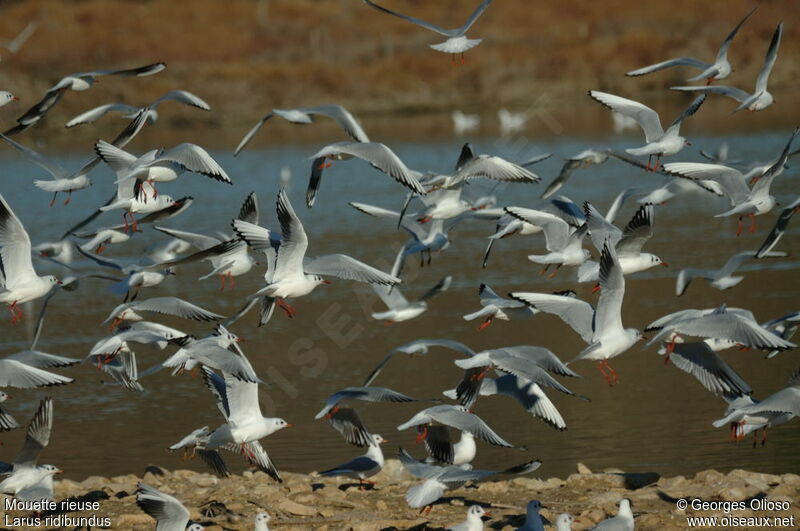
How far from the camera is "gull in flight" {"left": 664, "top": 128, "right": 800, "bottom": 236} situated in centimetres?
1074

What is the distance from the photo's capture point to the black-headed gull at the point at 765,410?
843 centimetres

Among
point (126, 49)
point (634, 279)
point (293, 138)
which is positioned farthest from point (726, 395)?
point (126, 49)

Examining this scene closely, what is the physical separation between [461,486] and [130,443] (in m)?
3.77

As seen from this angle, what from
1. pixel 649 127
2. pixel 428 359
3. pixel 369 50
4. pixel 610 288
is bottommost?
pixel 369 50

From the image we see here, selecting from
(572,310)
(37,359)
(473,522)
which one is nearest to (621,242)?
(572,310)

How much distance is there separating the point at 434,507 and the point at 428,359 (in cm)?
558

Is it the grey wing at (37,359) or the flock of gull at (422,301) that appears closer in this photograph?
the flock of gull at (422,301)

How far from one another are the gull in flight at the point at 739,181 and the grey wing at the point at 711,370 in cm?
177

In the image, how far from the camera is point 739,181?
11367 millimetres

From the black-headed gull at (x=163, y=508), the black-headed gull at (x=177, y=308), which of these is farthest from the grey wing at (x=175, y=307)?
the black-headed gull at (x=163, y=508)

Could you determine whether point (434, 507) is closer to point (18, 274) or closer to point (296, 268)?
point (296, 268)

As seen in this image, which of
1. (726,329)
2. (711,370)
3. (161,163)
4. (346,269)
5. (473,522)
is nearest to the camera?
(473,522)

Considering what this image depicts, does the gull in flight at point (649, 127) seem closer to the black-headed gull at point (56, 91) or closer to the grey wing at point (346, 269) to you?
the grey wing at point (346, 269)

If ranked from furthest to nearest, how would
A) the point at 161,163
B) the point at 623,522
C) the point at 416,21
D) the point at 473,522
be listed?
the point at 161,163 → the point at 416,21 → the point at 473,522 → the point at 623,522
